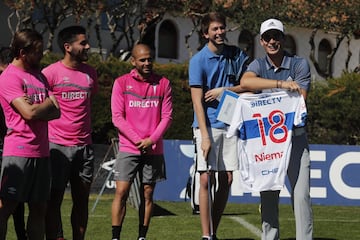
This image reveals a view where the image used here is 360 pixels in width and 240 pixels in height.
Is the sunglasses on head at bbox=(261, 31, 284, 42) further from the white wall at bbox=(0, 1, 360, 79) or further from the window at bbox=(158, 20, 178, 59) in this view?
the window at bbox=(158, 20, 178, 59)

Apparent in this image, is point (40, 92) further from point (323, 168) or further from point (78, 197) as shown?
point (323, 168)

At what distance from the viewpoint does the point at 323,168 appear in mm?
13820

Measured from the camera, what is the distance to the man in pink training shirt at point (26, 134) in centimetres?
643

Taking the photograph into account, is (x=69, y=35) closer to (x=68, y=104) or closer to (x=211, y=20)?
(x=68, y=104)

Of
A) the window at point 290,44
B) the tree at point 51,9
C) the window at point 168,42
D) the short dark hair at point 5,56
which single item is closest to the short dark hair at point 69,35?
the short dark hair at point 5,56

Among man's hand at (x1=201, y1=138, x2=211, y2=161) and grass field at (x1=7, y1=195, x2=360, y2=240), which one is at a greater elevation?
man's hand at (x1=201, y1=138, x2=211, y2=161)

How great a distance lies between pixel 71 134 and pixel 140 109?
78 cm

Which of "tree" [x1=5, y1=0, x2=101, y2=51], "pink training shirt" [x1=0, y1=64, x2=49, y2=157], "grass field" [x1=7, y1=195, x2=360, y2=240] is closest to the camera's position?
"pink training shirt" [x1=0, y1=64, x2=49, y2=157]

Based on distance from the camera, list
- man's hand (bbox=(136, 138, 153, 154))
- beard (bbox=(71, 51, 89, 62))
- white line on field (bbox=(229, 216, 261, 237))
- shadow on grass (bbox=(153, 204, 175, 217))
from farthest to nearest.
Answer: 1. shadow on grass (bbox=(153, 204, 175, 217))
2. white line on field (bbox=(229, 216, 261, 237))
3. man's hand (bbox=(136, 138, 153, 154))
4. beard (bbox=(71, 51, 89, 62))

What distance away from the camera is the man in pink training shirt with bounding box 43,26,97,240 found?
752cm

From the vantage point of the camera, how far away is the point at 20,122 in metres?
6.49

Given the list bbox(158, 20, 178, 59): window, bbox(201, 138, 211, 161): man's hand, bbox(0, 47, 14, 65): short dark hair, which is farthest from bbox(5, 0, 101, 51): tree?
bbox(201, 138, 211, 161): man's hand

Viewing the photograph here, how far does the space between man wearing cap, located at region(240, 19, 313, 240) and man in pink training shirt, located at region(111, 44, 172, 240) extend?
114 cm

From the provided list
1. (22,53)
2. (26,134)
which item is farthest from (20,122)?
(22,53)
